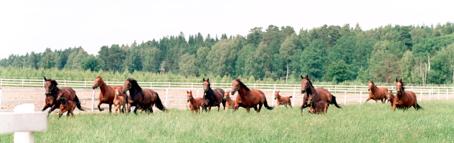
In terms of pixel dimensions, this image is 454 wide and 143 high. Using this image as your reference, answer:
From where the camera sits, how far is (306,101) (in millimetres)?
23141

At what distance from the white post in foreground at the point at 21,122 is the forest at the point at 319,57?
107 meters

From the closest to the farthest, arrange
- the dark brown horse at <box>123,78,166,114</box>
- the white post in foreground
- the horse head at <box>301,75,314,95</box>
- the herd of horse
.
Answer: the white post in foreground → the herd of horse → the horse head at <box>301,75,314,95</box> → the dark brown horse at <box>123,78,166,114</box>

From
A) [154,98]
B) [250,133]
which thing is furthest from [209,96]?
[250,133]

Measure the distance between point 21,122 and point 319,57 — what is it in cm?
12814

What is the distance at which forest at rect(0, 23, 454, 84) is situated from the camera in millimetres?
115500

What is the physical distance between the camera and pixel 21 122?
12.4ft

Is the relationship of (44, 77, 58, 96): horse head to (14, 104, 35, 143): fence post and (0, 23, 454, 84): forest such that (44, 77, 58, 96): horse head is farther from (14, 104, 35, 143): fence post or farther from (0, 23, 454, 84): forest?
(0, 23, 454, 84): forest

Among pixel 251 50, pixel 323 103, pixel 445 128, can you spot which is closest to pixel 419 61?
pixel 251 50

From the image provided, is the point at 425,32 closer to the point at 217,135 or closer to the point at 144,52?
the point at 144,52

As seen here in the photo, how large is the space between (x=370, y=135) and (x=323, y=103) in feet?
33.2

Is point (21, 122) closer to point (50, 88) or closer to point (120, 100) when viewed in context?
point (50, 88)

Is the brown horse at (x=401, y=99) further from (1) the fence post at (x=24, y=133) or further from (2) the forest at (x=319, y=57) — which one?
(2) the forest at (x=319, y=57)

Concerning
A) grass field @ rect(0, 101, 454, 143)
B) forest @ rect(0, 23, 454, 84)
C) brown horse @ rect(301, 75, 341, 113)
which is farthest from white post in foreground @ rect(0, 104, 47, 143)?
forest @ rect(0, 23, 454, 84)

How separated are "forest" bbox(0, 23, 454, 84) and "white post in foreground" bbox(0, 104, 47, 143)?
107 meters
